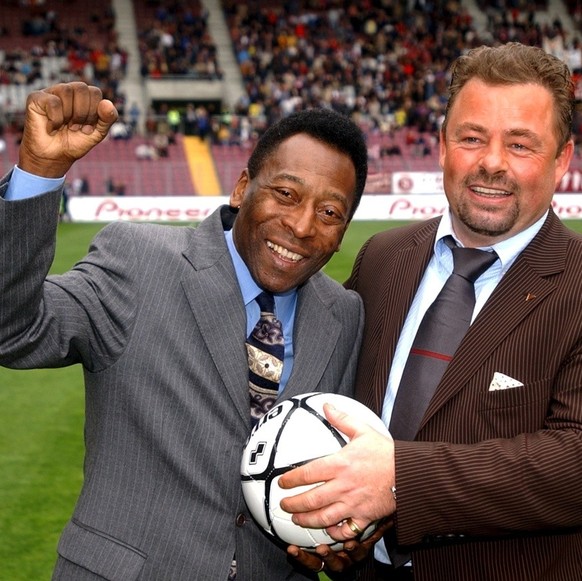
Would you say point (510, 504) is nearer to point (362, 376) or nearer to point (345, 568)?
point (345, 568)

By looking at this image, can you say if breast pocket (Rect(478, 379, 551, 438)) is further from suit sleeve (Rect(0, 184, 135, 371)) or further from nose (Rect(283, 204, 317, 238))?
suit sleeve (Rect(0, 184, 135, 371))

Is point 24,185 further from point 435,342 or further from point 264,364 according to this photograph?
point 435,342

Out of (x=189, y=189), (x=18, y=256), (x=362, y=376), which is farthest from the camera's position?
(x=189, y=189)

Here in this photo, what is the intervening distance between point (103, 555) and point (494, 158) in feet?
6.21

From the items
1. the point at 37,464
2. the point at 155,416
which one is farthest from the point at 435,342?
the point at 37,464

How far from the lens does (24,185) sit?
8.27ft

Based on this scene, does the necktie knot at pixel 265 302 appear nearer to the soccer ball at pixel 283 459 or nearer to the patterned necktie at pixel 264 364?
the patterned necktie at pixel 264 364

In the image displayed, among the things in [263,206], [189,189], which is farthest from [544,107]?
[189,189]

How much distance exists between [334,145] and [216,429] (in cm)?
107

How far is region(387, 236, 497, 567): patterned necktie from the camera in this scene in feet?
10.8

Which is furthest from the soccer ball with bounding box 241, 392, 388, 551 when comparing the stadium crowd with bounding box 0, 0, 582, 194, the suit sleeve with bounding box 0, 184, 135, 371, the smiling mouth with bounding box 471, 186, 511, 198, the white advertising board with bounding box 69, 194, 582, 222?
the stadium crowd with bounding box 0, 0, 582, 194

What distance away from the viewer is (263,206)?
10.8 feet

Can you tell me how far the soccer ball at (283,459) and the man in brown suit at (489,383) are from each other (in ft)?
0.20

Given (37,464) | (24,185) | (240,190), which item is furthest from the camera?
(37,464)
